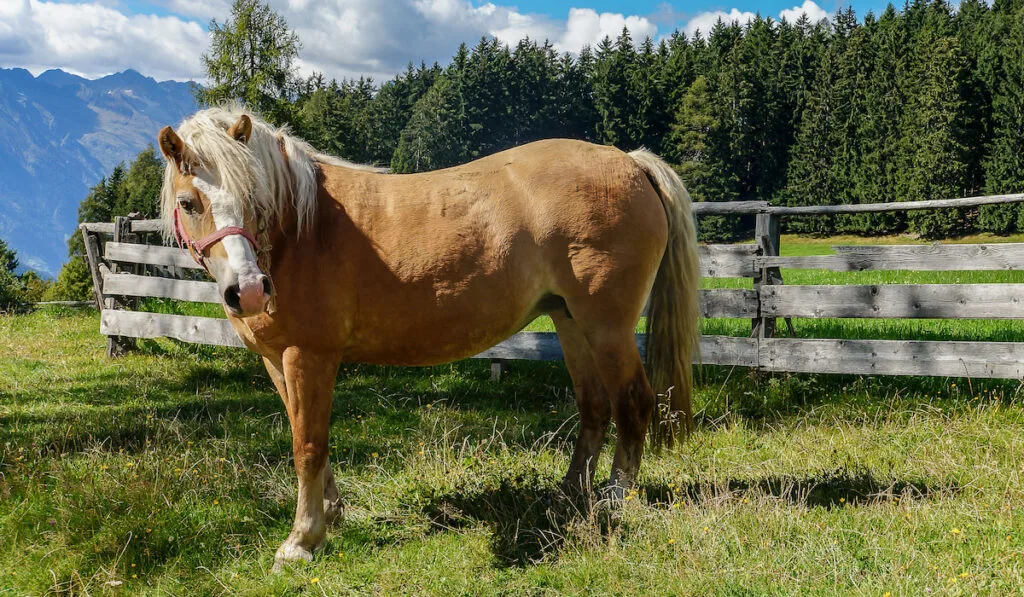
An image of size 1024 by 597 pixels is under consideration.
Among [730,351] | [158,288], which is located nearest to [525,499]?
[730,351]

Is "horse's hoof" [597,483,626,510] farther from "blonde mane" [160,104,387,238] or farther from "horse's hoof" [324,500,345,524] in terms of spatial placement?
"blonde mane" [160,104,387,238]

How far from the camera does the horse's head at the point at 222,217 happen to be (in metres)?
2.63

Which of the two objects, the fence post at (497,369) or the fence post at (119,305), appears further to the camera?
the fence post at (119,305)

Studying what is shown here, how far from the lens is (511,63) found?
61281mm

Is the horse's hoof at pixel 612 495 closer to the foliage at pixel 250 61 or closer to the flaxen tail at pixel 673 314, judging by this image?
the flaxen tail at pixel 673 314

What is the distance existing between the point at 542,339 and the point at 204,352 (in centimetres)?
450

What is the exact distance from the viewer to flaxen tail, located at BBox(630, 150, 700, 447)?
12.5 ft

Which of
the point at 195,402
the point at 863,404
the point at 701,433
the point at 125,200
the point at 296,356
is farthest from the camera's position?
the point at 125,200

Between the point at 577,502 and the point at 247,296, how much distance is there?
A: 6.76ft

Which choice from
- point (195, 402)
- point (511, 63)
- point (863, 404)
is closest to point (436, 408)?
point (195, 402)

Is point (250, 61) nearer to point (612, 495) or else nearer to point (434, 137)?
point (434, 137)

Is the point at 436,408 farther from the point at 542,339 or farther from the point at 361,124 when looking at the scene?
the point at 361,124

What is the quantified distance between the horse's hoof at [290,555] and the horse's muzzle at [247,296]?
1.29 m

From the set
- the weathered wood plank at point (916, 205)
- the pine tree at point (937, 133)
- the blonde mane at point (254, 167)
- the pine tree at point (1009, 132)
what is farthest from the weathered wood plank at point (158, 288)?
the pine tree at point (1009, 132)
